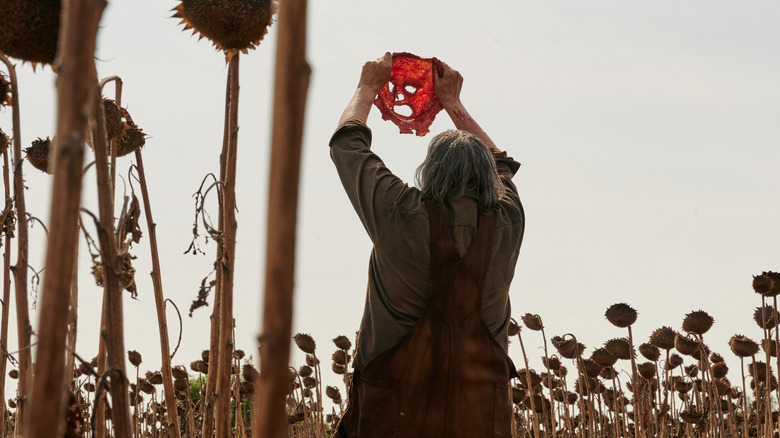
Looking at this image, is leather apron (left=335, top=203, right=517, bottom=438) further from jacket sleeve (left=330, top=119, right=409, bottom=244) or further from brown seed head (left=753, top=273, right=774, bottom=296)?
brown seed head (left=753, top=273, right=774, bottom=296)

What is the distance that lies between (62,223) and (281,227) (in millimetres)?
288

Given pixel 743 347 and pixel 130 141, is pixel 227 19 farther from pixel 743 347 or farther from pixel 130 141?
pixel 743 347

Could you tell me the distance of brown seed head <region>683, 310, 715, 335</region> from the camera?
6.91 m

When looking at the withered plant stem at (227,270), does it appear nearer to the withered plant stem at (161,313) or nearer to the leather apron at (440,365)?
the withered plant stem at (161,313)

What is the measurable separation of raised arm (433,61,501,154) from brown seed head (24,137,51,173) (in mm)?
1560

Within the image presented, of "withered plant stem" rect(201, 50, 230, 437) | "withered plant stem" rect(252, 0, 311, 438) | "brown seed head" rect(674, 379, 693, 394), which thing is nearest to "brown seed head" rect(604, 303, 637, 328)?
"brown seed head" rect(674, 379, 693, 394)

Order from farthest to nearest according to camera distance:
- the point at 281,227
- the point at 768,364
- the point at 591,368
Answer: the point at 591,368
the point at 768,364
the point at 281,227

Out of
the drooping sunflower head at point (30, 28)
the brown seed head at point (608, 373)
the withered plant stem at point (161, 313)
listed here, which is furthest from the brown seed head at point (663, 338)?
the drooping sunflower head at point (30, 28)

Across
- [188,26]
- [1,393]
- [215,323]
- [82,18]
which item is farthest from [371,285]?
[82,18]

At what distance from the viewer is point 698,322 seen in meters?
A: 6.93

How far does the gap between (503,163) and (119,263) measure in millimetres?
2055

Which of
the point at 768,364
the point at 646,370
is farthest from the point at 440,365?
the point at 646,370

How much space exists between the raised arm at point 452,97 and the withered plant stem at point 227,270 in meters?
1.34

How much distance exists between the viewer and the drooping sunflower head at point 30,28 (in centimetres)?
163
